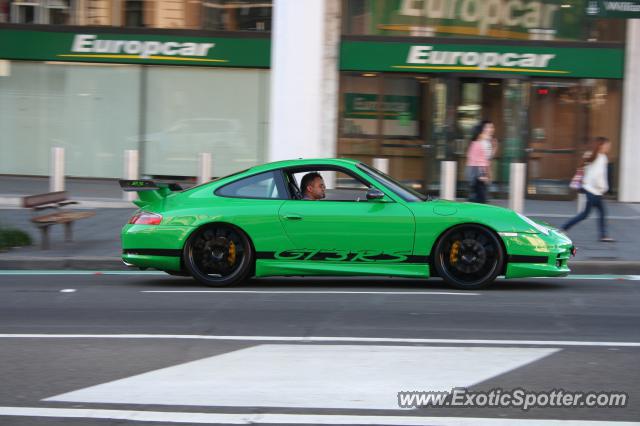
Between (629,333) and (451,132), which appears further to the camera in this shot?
(451,132)

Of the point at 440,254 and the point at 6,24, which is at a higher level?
the point at 6,24

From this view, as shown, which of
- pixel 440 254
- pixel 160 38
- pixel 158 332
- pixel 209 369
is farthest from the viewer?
pixel 160 38

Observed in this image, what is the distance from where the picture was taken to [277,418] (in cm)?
529

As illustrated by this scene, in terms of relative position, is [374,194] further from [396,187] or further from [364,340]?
[364,340]

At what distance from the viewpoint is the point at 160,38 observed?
21438 mm

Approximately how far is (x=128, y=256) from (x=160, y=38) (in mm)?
12296

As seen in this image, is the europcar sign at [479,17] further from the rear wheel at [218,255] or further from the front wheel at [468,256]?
the rear wheel at [218,255]

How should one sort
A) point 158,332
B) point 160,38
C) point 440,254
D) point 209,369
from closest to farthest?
point 209,369, point 158,332, point 440,254, point 160,38

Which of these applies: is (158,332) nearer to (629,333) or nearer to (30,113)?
(629,333)

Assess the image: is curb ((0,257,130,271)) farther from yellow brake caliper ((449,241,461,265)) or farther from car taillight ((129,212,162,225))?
yellow brake caliper ((449,241,461,265))

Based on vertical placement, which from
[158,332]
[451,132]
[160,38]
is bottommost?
[158,332]

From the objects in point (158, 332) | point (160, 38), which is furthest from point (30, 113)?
point (158, 332)

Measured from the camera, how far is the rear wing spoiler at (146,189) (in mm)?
10102

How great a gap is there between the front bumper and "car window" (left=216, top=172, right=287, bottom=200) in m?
2.31
